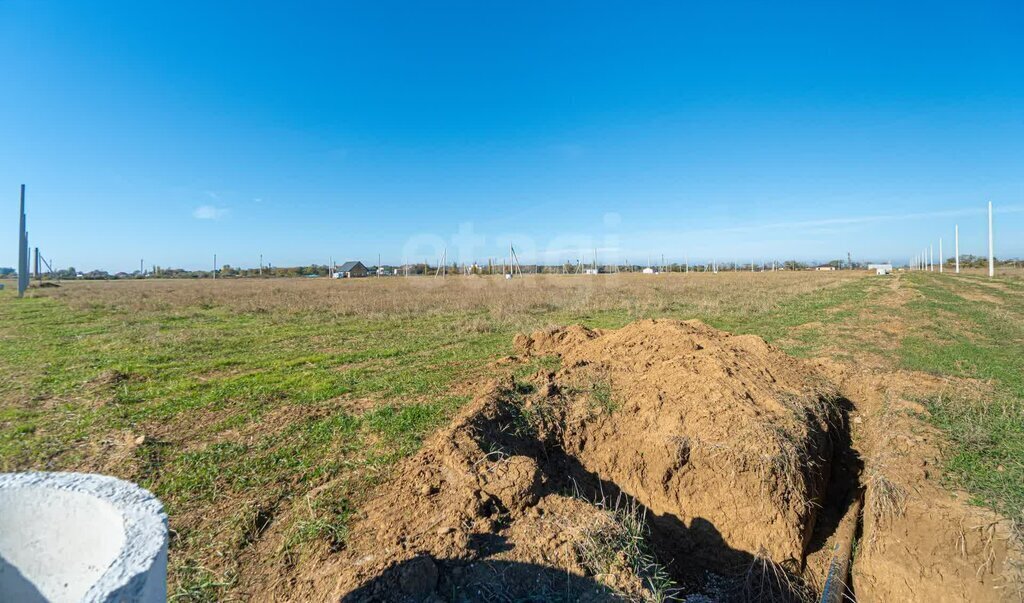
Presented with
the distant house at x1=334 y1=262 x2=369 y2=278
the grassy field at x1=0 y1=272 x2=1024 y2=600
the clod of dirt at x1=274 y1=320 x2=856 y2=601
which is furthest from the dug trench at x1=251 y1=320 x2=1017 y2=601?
the distant house at x1=334 y1=262 x2=369 y2=278

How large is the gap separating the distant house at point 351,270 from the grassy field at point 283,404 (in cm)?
5914

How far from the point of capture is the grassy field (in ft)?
11.0

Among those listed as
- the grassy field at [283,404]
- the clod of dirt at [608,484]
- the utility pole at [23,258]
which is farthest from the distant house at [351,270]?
the clod of dirt at [608,484]

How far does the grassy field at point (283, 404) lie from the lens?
335 centimetres

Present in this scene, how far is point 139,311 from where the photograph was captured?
16906 millimetres

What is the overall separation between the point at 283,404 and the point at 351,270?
7108 centimetres

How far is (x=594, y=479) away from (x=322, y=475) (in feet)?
8.20

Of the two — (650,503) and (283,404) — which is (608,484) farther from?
(283,404)

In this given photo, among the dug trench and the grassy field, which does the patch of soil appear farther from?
the grassy field

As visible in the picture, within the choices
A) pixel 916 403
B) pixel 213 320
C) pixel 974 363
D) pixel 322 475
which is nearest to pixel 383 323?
pixel 213 320

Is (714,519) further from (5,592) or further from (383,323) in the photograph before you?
(383,323)

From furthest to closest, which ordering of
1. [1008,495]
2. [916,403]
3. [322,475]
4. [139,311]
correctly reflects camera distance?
[139,311]
[916,403]
[322,475]
[1008,495]

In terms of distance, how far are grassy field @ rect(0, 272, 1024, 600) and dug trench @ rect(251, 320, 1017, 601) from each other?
1.89 ft

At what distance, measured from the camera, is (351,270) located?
72500 mm
